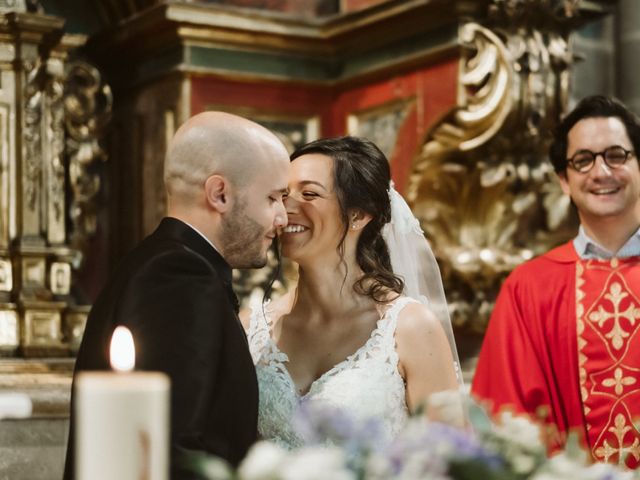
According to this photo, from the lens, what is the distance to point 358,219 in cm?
333

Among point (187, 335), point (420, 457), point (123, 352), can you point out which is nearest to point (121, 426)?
point (123, 352)

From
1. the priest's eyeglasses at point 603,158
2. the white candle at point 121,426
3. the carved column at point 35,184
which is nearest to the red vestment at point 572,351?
the priest's eyeglasses at point 603,158

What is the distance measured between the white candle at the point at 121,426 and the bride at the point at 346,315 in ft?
6.53

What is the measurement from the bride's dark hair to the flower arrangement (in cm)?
176

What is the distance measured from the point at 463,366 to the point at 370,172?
167 centimetres

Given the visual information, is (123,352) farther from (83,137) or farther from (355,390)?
(83,137)

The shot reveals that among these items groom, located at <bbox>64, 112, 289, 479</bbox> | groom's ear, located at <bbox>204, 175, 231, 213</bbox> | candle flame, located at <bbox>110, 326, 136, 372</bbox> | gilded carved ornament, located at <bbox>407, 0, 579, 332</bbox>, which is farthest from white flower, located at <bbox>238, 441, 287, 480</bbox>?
gilded carved ornament, located at <bbox>407, 0, 579, 332</bbox>

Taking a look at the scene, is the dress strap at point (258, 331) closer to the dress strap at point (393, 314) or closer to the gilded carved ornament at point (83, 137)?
the dress strap at point (393, 314)

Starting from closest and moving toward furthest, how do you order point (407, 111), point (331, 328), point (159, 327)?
point (159, 327), point (331, 328), point (407, 111)

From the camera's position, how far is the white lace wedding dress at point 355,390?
10.1 feet

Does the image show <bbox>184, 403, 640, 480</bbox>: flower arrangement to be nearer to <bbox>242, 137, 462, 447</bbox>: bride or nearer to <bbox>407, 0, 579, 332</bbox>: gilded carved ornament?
<bbox>242, 137, 462, 447</bbox>: bride

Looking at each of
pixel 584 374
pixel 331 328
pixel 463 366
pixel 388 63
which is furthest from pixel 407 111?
pixel 331 328

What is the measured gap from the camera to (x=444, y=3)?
4484mm

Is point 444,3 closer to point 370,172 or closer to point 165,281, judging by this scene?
point 370,172
